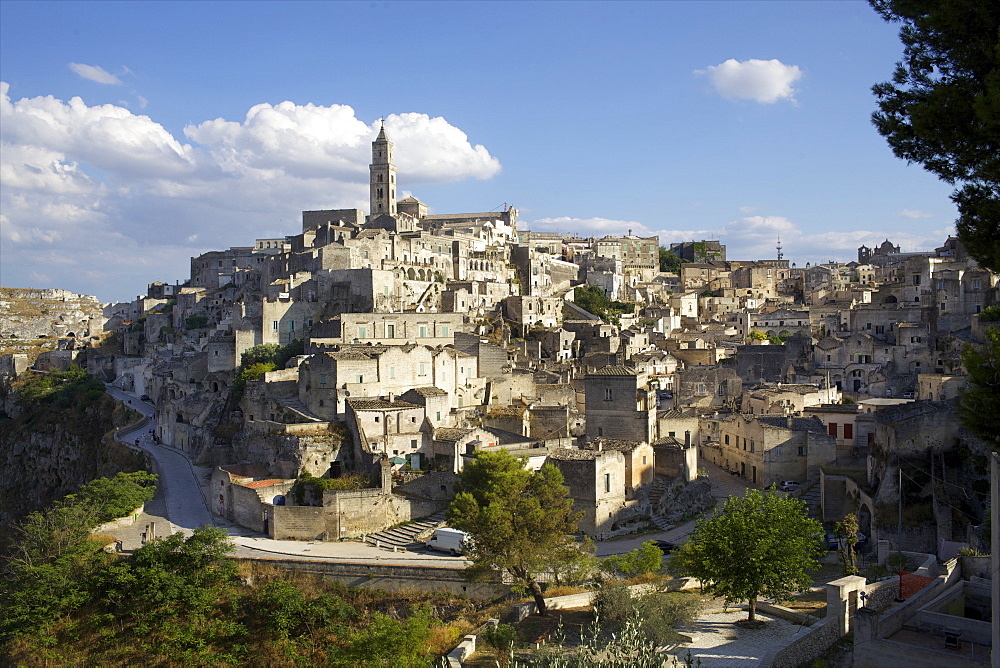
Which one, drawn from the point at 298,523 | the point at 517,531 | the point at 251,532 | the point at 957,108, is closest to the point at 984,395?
the point at 957,108

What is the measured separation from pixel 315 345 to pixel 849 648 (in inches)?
1335

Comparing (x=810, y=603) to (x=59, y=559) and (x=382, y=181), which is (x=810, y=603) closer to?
(x=59, y=559)

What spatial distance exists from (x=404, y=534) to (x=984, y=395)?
78.3 feet

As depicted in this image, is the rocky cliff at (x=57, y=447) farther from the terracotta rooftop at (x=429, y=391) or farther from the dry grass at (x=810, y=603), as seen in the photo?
the dry grass at (x=810, y=603)

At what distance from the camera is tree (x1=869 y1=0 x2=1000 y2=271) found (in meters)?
9.55

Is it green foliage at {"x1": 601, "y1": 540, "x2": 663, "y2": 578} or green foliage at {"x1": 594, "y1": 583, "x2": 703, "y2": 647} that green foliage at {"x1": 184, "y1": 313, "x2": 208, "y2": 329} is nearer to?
green foliage at {"x1": 601, "y1": 540, "x2": 663, "y2": 578}

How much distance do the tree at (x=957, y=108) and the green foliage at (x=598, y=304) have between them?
56.9 metres

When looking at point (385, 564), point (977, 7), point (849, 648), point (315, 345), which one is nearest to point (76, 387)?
point (315, 345)

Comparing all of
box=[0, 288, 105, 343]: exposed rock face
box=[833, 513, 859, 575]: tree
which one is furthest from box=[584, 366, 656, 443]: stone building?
box=[0, 288, 105, 343]: exposed rock face

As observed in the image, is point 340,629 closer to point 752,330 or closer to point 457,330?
point 457,330

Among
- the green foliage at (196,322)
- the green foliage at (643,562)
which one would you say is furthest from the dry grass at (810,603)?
the green foliage at (196,322)

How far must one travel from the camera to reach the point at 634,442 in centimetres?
3322

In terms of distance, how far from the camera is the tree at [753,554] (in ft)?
60.6

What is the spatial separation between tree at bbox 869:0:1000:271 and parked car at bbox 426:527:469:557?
2058 centimetres
